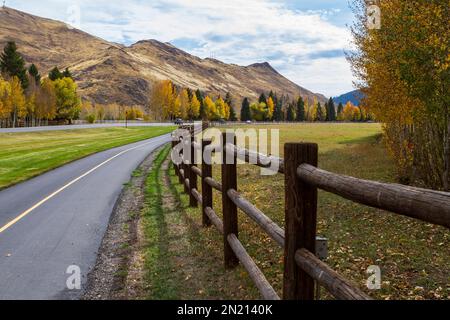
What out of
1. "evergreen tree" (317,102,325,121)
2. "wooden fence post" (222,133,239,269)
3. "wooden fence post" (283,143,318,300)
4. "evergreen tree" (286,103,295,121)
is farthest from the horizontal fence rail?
"evergreen tree" (317,102,325,121)

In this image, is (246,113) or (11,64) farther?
(246,113)

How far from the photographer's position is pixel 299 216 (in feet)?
12.4

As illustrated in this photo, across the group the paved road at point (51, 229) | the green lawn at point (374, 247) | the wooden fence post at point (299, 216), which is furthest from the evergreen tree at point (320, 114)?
the wooden fence post at point (299, 216)

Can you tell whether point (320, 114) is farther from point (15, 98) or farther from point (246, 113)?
point (15, 98)

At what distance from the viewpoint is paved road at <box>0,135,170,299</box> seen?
20.8 ft

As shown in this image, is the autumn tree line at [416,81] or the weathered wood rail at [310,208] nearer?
the weathered wood rail at [310,208]

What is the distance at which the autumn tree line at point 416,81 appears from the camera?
1063 cm

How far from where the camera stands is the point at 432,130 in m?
13.2

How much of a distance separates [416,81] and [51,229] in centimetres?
1024

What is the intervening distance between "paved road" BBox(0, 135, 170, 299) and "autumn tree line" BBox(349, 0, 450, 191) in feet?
30.5

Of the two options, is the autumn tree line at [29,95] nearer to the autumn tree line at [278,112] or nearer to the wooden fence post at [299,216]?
the autumn tree line at [278,112]

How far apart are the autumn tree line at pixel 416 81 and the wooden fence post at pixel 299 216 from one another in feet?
25.8

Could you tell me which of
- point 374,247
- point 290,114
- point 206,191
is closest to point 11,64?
point 206,191
